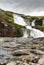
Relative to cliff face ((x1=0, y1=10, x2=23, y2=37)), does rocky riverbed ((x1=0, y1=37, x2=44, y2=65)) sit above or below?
above

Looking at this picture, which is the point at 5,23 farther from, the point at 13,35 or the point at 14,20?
the point at 14,20

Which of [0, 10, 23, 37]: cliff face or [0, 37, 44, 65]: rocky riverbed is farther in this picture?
[0, 10, 23, 37]: cliff face

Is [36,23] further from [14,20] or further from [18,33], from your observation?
[18,33]

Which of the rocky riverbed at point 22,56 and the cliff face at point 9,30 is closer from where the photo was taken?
the rocky riverbed at point 22,56

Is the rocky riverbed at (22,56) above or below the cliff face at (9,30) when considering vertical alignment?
above

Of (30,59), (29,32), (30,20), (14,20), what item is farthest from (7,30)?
(30,59)

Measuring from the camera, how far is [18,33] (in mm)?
77750

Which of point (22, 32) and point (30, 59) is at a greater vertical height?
point (30, 59)

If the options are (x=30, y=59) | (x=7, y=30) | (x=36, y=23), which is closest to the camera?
(x=30, y=59)

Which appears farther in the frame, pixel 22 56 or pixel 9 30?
pixel 9 30

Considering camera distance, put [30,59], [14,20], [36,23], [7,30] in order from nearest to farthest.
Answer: [30,59] → [7,30] → [14,20] → [36,23]

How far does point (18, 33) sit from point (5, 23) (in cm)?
655

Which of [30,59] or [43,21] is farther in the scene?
[43,21]

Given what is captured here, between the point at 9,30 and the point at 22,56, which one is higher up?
the point at 22,56
